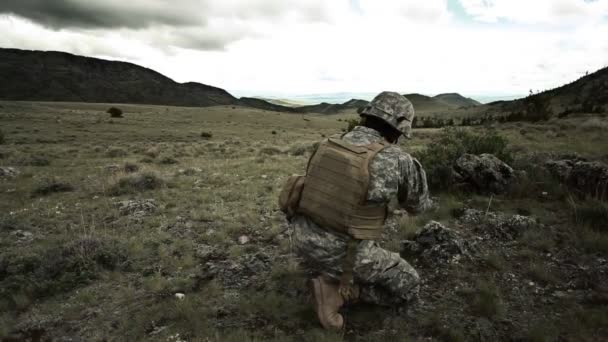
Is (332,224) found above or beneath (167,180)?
above

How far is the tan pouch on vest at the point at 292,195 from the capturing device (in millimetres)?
3246

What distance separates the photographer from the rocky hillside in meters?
134

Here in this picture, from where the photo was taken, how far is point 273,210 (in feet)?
21.6

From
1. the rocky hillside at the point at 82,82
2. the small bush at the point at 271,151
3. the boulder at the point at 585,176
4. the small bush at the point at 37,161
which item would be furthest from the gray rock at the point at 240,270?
the rocky hillside at the point at 82,82

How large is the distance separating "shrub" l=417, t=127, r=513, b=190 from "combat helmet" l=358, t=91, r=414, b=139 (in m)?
4.17

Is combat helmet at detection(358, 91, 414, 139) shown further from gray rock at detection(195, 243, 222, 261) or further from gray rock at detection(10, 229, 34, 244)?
gray rock at detection(10, 229, 34, 244)

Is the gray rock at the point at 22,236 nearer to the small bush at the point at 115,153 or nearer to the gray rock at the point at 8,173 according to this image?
the gray rock at the point at 8,173

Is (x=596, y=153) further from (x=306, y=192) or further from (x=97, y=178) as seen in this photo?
(x=97, y=178)

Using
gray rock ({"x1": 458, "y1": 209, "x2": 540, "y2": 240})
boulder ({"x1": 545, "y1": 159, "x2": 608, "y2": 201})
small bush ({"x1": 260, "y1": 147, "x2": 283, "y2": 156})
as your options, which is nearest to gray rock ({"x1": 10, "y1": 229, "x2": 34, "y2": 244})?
gray rock ({"x1": 458, "y1": 209, "x2": 540, "y2": 240})

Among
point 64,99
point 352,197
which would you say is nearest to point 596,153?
point 352,197

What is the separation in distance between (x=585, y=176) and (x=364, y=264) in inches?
208

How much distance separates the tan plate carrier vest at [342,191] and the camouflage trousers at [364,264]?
0.50 ft

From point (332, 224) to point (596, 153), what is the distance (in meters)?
Result: 9.75

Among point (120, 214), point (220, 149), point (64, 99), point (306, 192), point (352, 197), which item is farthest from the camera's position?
point (64, 99)
